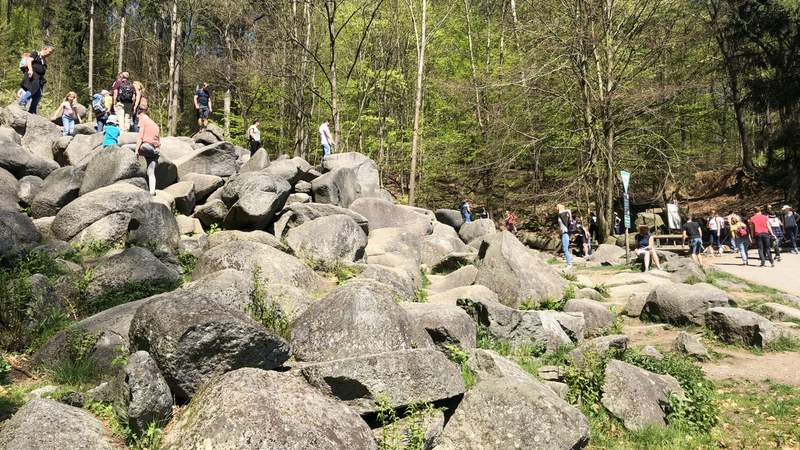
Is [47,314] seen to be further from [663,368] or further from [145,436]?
[663,368]

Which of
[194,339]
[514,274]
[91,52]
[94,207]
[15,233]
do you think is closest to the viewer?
[194,339]

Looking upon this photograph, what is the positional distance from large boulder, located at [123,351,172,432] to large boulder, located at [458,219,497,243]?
52.3 ft

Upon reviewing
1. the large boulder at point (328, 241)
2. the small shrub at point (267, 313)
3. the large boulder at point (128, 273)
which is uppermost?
the large boulder at point (328, 241)

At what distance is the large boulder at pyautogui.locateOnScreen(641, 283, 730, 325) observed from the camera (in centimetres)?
1068

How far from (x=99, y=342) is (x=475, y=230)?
1564 cm

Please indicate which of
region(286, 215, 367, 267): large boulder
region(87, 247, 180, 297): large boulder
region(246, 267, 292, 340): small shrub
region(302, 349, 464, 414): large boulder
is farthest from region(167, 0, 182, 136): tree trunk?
region(302, 349, 464, 414): large boulder

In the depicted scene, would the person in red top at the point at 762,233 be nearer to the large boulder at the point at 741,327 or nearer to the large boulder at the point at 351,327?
the large boulder at the point at 741,327

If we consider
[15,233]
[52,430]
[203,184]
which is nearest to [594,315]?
[52,430]

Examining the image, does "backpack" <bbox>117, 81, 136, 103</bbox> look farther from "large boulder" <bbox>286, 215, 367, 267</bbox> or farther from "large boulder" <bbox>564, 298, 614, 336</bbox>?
"large boulder" <bbox>564, 298, 614, 336</bbox>

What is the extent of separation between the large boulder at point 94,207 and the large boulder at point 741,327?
10.8 m

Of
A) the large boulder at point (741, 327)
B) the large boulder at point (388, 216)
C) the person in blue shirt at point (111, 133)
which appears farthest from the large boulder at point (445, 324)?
the person in blue shirt at point (111, 133)

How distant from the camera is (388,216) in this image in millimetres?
16469

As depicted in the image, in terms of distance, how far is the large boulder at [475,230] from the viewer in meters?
20.6

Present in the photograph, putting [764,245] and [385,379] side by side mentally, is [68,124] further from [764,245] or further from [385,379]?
[764,245]
